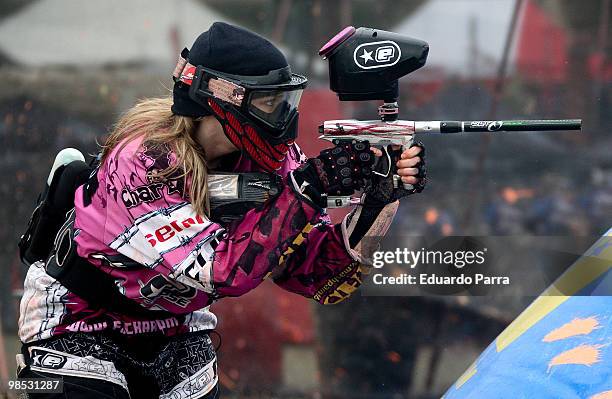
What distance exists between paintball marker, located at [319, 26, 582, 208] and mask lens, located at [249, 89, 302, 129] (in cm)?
16

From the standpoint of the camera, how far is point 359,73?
2.78 m

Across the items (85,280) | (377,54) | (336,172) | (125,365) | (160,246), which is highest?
(377,54)

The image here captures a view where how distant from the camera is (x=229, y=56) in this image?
275 cm

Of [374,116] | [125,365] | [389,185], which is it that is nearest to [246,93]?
[389,185]

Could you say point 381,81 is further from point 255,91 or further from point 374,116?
point 374,116

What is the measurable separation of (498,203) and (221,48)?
2.69 metres

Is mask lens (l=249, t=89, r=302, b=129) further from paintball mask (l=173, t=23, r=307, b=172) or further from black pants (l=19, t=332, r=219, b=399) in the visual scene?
black pants (l=19, t=332, r=219, b=399)

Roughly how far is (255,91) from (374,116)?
2.35m

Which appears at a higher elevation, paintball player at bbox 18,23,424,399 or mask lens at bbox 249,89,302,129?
mask lens at bbox 249,89,302,129

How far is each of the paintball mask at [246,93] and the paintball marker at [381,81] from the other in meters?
0.14

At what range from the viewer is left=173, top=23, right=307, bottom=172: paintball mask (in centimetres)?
273

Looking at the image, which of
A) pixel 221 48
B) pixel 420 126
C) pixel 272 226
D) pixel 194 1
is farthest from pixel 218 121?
pixel 194 1

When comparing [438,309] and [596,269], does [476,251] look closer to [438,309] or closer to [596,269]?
[438,309]

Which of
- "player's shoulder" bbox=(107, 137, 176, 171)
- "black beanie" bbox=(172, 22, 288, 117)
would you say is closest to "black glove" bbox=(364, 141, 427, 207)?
"black beanie" bbox=(172, 22, 288, 117)
